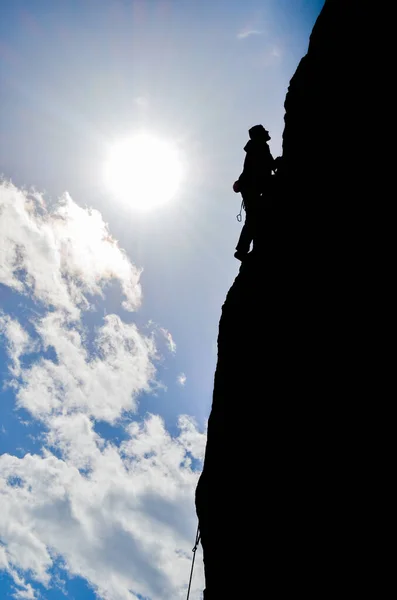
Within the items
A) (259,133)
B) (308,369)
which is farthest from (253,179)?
(308,369)

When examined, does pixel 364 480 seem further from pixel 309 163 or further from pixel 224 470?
pixel 309 163

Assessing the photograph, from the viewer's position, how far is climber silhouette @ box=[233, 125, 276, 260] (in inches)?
411

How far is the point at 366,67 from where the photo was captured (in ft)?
21.9

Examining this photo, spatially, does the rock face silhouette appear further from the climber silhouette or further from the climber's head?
the climber's head

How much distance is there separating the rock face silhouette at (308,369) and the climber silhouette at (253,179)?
0.99 meters

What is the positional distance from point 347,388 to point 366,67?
6.22 meters

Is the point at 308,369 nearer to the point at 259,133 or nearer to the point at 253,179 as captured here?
the point at 253,179

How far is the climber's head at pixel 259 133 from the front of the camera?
10720 millimetres

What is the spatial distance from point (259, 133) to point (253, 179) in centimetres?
159

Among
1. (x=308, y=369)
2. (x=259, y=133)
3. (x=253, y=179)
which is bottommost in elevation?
(x=308, y=369)

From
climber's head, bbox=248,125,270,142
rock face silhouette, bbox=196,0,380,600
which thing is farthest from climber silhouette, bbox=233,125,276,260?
rock face silhouette, bbox=196,0,380,600

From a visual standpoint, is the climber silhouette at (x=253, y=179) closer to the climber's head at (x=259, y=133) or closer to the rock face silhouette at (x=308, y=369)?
the climber's head at (x=259, y=133)

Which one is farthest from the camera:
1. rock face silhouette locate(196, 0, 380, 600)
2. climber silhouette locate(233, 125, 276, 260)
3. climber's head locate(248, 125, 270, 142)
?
climber's head locate(248, 125, 270, 142)

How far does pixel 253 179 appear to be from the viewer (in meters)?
10.5
